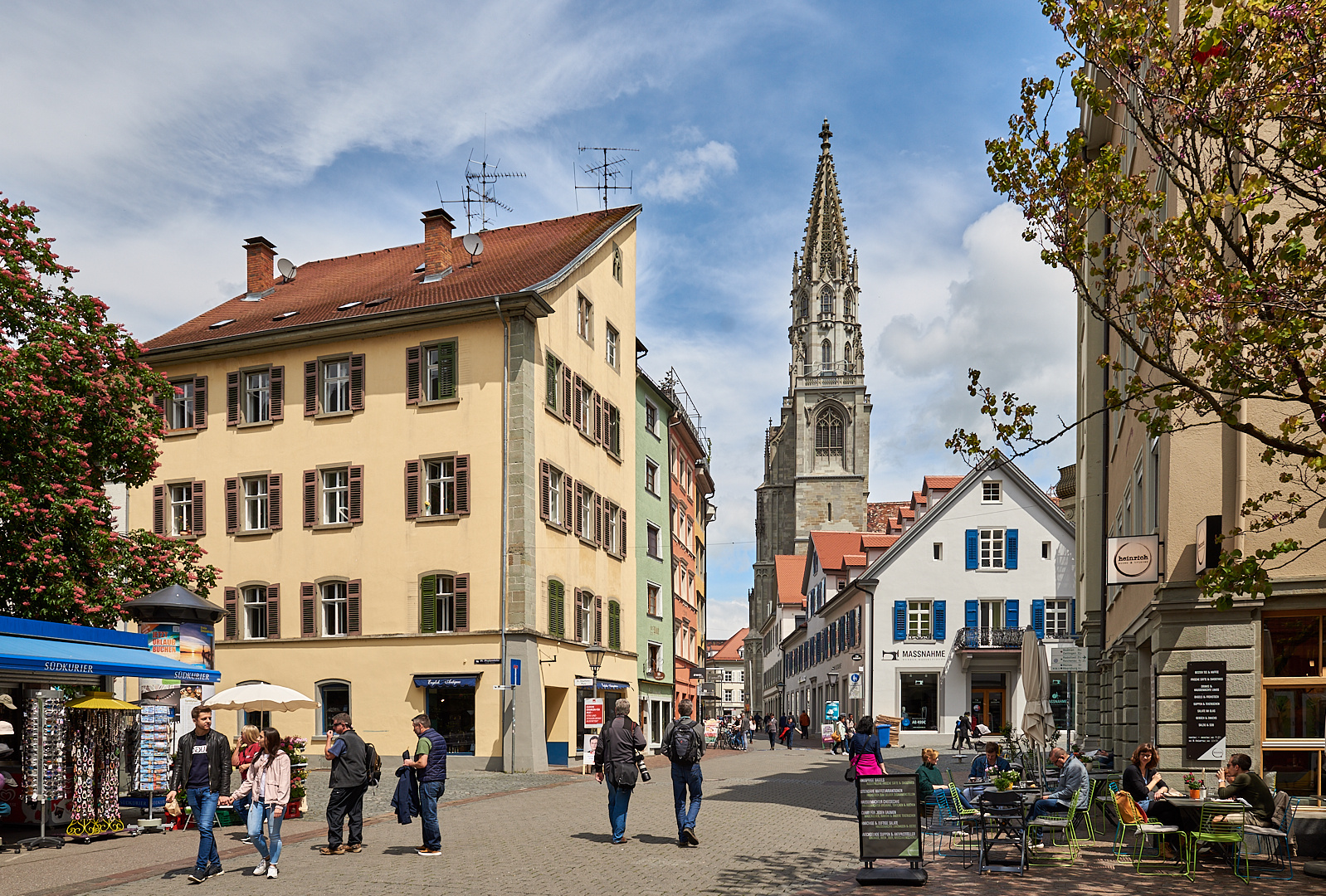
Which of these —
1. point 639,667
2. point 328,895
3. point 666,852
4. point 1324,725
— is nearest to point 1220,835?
point 1324,725

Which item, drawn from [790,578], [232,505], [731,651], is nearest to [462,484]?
[232,505]

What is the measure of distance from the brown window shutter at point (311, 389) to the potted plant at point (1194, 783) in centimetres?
2574

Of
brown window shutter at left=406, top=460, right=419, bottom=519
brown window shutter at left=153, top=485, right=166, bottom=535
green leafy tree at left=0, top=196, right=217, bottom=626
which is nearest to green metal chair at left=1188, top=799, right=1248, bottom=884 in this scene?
green leafy tree at left=0, top=196, right=217, bottom=626

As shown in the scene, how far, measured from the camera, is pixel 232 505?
35.6m

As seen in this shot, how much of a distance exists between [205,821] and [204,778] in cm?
89

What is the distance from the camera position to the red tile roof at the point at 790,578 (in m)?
91.4

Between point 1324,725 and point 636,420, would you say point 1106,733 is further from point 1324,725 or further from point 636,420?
point 636,420

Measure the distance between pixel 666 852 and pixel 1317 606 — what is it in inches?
338

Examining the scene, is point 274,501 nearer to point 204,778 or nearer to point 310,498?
point 310,498

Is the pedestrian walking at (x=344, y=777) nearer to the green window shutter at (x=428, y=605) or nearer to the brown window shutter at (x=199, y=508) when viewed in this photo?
the green window shutter at (x=428, y=605)

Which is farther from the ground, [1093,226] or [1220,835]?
[1093,226]

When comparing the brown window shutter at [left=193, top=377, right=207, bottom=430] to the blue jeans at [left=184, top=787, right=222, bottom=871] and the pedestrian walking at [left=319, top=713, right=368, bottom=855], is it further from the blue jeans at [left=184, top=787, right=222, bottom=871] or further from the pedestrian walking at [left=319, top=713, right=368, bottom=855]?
the blue jeans at [left=184, top=787, right=222, bottom=871]

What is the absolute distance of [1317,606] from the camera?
1548 centimetres

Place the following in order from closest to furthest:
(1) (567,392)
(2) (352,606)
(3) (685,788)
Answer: (3) (685,788)
(2) (352,606)
(1) (567,392)
